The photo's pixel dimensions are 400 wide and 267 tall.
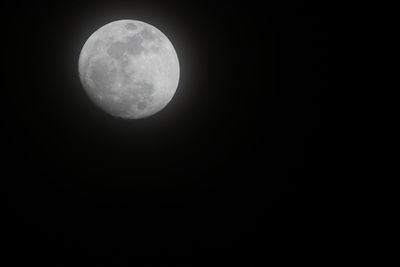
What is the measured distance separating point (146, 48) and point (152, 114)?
779 millimetres

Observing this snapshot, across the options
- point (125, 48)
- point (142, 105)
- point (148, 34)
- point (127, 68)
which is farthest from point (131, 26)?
point (142, 105)

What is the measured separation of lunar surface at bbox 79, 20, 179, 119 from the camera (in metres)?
3.57

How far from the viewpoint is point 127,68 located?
11.6ft

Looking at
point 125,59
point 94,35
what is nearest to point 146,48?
point 125,59

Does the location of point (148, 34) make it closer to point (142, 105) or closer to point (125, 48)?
point (125, 48)

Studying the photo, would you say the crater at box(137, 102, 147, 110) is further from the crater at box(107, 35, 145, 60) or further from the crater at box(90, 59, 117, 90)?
the crater at box(107, 35, 145, 60)

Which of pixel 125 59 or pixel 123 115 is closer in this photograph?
pixel 125 59

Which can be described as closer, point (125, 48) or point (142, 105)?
point (125, 48)

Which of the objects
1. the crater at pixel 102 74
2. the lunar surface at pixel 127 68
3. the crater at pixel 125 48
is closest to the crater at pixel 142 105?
the lunar surface at pixel 127 68

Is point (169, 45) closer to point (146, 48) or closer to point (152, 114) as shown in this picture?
point (146, 48)

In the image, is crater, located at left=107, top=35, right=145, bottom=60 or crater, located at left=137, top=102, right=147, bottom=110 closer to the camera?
crater, located at left=107, top=35, right=145, bottom=60

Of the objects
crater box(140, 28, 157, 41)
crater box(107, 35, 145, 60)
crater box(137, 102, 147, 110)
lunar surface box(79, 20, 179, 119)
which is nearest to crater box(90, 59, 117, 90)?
lunar surface box(79, 20, 179, 119)

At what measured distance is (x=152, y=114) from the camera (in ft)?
13.4

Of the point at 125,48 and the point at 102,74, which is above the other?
the point at 125,48
